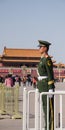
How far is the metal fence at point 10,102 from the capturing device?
1176cm

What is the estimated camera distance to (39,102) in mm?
6340

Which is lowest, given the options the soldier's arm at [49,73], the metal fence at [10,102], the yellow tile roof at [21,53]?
the yellow tile roof at [21,53]

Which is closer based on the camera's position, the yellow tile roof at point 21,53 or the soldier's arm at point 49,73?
the soldier's arm at point 49,73

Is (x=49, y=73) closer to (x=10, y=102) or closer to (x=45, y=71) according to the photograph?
(x=45, y=71)

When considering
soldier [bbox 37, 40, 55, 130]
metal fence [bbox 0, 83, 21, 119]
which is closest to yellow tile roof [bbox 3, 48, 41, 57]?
metal fence [bbox 0, 83, 21, 119]

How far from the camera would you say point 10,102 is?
12172mm

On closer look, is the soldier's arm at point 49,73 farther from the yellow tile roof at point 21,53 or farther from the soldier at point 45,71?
the yellow tile roof at point 21,53

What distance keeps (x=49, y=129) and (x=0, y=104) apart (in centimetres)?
648

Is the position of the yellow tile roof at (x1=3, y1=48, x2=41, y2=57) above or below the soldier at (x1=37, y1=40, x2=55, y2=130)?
below

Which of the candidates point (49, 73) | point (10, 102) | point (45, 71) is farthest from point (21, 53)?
point (49, 73)

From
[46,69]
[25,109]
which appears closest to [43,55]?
[46,69]

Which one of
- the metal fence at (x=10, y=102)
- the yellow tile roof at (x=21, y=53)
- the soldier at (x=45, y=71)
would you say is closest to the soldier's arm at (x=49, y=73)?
the soldier at (x=45, y=71)

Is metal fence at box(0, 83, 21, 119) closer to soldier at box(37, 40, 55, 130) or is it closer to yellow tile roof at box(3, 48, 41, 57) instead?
soldier at box(37, 40, 55, 130)

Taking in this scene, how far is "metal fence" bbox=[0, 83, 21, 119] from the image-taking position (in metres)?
11.8
